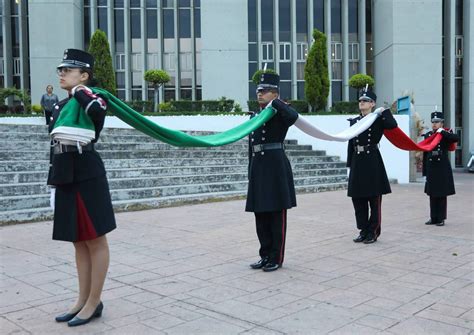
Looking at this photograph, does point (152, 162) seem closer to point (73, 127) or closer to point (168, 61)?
point (73, 127)

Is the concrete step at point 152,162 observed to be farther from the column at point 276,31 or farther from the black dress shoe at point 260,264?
the column at point 276,31

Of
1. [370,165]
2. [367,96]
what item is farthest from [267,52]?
[370,165]

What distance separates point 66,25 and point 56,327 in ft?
76.0

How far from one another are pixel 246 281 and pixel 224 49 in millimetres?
19713

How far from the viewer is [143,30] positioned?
2759cm

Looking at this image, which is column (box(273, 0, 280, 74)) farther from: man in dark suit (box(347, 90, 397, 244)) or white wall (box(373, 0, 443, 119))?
man in dark suit (box(347, 90, 397, 244))

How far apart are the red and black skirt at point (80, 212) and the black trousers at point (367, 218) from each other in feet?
13.4

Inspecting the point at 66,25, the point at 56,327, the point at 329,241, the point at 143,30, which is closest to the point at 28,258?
the point at 56,327

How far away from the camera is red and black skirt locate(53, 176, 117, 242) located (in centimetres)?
372

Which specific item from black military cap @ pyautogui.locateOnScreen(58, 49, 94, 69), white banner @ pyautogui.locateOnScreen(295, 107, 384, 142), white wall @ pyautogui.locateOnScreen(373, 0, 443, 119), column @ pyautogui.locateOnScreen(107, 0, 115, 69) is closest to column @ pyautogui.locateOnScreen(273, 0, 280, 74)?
white wall @ pyautogui.locateOnScreen(373, 0, 443, 119)

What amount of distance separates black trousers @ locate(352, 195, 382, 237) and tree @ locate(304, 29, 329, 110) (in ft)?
40.5

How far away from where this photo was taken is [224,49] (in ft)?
77.0

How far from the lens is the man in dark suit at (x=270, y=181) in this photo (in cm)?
530

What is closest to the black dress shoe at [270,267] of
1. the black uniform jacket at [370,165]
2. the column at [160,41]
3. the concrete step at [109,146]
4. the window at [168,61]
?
the black uniform jacket at [370,165]
